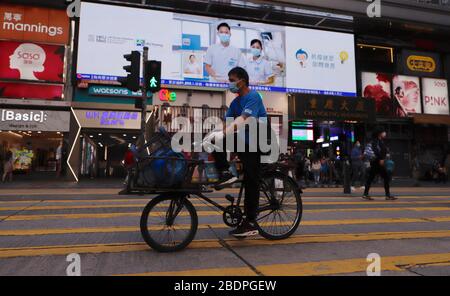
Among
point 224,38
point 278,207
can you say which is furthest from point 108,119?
point 278,207

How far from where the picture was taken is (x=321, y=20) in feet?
69.2

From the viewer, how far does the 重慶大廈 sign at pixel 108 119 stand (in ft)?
58.0

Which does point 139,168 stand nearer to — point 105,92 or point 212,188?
point 212,188

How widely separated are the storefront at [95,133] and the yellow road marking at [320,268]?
51.0ft

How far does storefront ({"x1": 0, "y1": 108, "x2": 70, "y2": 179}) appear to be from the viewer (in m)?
16.8

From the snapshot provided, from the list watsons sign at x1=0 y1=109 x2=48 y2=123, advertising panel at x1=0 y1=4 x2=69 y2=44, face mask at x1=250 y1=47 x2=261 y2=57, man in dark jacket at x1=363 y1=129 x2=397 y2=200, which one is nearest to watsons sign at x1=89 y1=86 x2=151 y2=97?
watsons sign at x1=0 y1=109 x2=48 y2=123

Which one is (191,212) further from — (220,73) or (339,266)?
(220,73)

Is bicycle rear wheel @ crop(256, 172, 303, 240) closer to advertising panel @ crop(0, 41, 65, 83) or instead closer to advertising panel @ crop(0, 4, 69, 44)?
advertising panel @ crop(0, 41, 65, 83)

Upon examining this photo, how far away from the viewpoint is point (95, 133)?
61.2ft

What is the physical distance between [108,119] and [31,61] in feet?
14.5

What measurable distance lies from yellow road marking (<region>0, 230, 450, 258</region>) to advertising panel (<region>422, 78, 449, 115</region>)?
20866mm

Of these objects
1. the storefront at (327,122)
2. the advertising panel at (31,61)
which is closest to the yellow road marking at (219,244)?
the storefront at (327,122)
